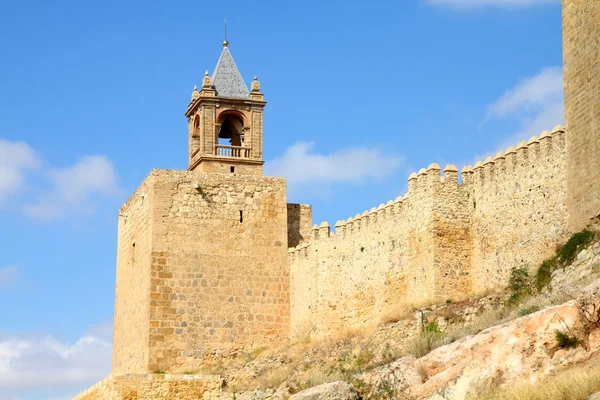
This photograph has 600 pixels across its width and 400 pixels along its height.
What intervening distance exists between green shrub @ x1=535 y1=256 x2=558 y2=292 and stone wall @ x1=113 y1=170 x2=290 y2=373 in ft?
33.6

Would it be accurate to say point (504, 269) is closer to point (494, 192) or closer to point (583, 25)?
point (494, 192)

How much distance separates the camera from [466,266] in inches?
881

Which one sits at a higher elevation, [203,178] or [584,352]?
[203,178]

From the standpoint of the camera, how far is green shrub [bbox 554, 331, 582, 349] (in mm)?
12180

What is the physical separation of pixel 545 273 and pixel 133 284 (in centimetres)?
1318

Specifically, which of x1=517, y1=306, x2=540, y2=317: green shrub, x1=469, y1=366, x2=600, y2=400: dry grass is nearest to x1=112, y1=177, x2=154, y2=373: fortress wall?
x1=517, y1=306, x2=540, y2=317: green shrub

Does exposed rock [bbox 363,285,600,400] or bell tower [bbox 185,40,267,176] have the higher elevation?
bell tower [bbox 185,40,267,176]

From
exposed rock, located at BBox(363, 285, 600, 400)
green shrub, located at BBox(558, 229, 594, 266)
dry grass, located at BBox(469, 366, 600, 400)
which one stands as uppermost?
green shrub, located at BBox(558, 229, 594, 266)

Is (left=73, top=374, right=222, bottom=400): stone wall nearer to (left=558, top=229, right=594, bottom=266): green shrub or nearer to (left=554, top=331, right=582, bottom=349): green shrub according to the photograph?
(left=558, top=229, right=594, bottom=266): green shrub

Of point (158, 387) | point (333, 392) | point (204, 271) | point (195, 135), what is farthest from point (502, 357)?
point (195, 135)

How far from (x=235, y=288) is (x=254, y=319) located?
3.00 ft

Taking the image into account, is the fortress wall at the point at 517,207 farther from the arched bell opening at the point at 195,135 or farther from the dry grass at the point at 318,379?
the arched bell opening at the point at 195,135

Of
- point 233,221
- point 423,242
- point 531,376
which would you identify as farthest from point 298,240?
point 531,376

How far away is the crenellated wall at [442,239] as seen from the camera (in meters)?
20.3
